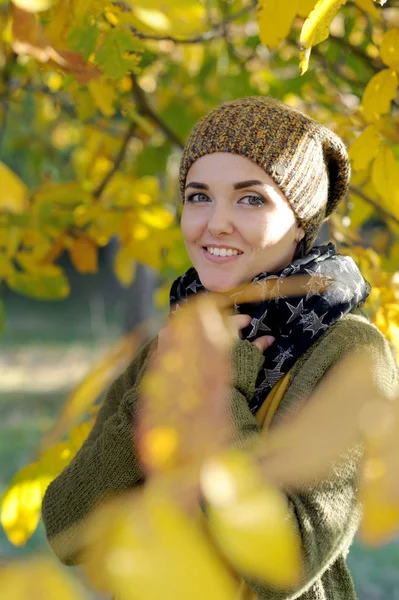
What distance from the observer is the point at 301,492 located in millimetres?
1024

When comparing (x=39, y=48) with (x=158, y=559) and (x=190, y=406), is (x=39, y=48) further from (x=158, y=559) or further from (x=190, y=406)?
(x=158, y=559)

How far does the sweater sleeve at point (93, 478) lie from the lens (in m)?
1.20

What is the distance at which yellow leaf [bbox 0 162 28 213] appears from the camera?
600mm

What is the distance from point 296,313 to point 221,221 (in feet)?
0.61

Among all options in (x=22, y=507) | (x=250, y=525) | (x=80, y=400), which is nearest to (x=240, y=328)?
(x=22, y=507)

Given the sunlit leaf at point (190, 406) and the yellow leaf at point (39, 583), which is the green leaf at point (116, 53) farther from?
the yellow leaf at point (39, 583)

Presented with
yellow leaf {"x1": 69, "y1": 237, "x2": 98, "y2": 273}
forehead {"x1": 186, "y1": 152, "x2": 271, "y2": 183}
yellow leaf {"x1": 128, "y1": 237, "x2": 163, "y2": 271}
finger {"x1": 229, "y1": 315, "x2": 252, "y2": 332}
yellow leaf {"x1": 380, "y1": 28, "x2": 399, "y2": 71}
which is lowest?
yellow leaf {"x1": 69, "y1": 237, "x2": 98, "y2": 273}

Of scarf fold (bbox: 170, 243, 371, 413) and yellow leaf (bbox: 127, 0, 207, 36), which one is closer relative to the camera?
yellow leaf (bbox: 127, 0, 207, 36)

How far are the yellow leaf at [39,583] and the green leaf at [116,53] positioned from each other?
99cm

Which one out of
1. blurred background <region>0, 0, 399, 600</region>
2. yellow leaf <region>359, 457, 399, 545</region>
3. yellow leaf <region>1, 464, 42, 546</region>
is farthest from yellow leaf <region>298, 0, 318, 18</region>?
yellow leaf <region>1, 464, 42, 546</region>

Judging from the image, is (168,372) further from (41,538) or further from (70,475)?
(41,538)

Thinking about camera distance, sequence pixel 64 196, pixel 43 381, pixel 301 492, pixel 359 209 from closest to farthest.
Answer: pixel 301 492
pixel 359 209
pixel 64 196
pixel 43 381

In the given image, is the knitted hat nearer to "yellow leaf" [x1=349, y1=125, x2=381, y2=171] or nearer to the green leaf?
"yellow leaf" [x1=349, y1=125, x2=381, y2=171]

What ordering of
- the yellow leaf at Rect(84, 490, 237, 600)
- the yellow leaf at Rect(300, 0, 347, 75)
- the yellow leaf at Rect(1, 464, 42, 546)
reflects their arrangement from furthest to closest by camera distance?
the yellow leaf at Rect(1, 464, 42, 546), the yellow leaf at Rect(300, 0, 347, 75), the yellow leaf at Rect(84, 490, 237, 600)
